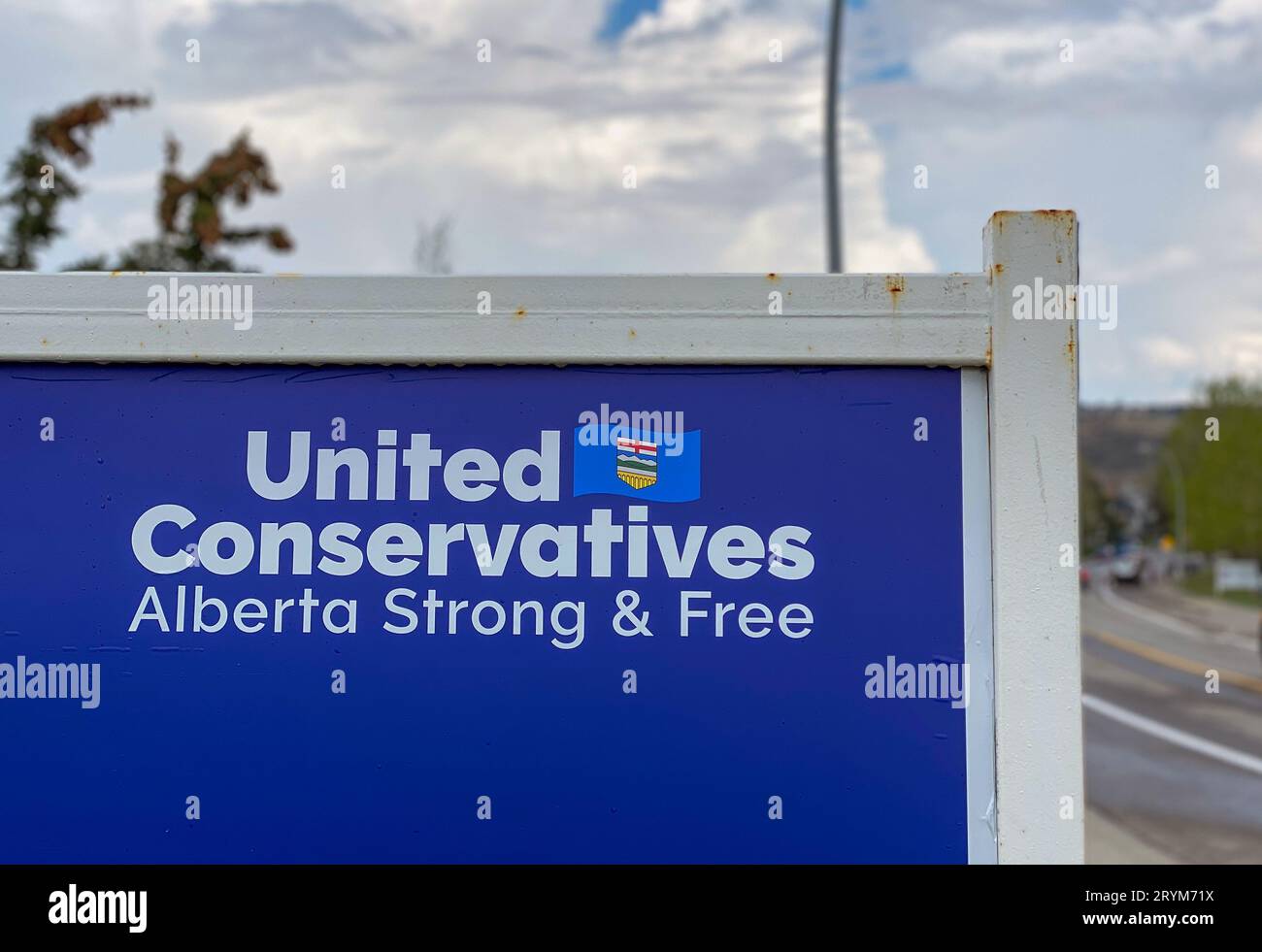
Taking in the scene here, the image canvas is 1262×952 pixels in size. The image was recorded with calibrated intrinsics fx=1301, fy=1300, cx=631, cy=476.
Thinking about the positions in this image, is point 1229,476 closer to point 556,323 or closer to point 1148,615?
point 1148,615

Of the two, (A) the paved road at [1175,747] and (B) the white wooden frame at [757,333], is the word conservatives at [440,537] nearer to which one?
(B) the white wooden frame at [757,333]

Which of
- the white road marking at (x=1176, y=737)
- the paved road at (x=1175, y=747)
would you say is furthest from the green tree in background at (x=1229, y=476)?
the white road marking at (x=1176, y=737)

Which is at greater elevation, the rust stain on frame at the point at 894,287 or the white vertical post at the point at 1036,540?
the rust stain on frame at the point at 894,287

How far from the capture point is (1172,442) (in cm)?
8256

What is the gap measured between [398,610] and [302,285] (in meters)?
0.74

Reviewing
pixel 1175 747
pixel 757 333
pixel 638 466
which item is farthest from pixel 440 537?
pixel 1175 747

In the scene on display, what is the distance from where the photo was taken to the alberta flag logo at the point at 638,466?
2811 millimetres

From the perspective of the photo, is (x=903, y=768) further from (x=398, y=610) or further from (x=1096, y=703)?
(x=1096, y=703)

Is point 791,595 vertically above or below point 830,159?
below

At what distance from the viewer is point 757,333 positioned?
282cm

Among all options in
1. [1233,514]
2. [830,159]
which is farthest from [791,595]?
[1233,514]

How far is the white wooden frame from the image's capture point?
2766 mm

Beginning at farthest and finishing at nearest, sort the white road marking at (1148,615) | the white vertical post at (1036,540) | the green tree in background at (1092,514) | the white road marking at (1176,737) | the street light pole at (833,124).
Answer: the green tree in background at (1092,514)
the white road marking at (1148,615)
the white road marking at (1176,737)
the street light pole at (833,124)
the white vertical post at (1036,540)

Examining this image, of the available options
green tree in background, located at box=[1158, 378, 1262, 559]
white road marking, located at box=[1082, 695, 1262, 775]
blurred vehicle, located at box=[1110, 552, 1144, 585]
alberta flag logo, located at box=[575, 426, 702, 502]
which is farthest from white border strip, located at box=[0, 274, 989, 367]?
blurred vehicle, located at box=[1110, 552, 1144, 585]
